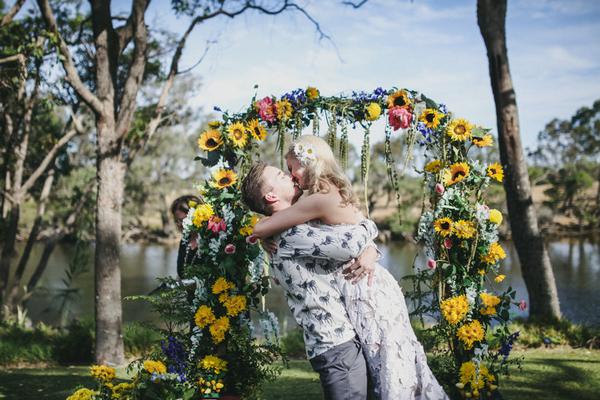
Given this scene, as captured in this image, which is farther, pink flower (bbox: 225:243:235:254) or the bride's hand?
pink flower (bbox: 225:243:235:254)

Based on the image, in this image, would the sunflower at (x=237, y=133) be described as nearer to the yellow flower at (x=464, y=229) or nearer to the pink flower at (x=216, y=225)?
the pink flower at (x=216, y=225)

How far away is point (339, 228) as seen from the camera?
262cm

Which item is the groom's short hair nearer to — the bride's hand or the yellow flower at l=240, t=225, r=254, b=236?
the bride's hand

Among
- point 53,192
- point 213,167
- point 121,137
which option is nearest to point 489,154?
point 53,192

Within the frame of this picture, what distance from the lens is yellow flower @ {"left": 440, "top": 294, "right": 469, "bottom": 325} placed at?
11.6ft

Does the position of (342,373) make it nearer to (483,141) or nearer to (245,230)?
(245,230)

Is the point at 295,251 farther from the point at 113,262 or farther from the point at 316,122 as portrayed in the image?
the point at 113,262

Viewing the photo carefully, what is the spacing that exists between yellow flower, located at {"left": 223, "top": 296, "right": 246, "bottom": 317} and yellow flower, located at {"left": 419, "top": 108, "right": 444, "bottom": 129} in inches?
70.2

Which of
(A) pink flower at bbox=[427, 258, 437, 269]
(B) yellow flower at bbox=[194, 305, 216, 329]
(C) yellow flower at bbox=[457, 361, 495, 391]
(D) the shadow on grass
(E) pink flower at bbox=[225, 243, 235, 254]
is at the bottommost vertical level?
(D) the shadow on grass

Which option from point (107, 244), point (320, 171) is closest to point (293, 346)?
point (107, 244)

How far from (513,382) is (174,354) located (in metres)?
3.12

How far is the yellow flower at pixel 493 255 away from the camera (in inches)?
144

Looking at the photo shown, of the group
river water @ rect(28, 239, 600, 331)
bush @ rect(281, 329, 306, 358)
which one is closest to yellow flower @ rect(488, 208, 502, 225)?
bush @ rect(281, 329, 306, 358)

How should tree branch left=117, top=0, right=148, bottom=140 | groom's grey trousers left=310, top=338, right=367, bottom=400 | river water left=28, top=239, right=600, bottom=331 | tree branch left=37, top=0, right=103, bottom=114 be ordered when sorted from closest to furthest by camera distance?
groom's grey trousers left=310, top=338, right=367, bottom=400 < tree branch left=37, top=0, right=103, bottom=114 < tree branch left=117, top=0, right=148, bottom=140 < river water left=28, top=239, right=600, bottom=331
